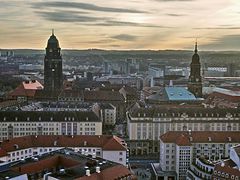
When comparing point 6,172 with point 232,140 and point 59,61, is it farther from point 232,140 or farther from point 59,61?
point 59,61

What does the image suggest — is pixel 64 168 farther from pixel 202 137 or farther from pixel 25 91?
pixel 25 91

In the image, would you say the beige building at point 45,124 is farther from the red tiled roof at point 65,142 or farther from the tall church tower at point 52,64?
the tall church tower at point 52,64

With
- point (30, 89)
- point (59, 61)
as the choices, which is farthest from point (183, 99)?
point (30, 89)

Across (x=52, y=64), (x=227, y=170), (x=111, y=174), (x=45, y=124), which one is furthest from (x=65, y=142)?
(x=52, y=64)

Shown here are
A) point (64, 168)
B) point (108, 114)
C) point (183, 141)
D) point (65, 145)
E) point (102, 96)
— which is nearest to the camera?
point (64, 168)

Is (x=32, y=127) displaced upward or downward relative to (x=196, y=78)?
downward

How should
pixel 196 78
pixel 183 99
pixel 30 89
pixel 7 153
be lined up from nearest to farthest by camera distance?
1. pixel 7 153
2. pixel 183 99
3. pixel 196 78
4. pixel 30 89
